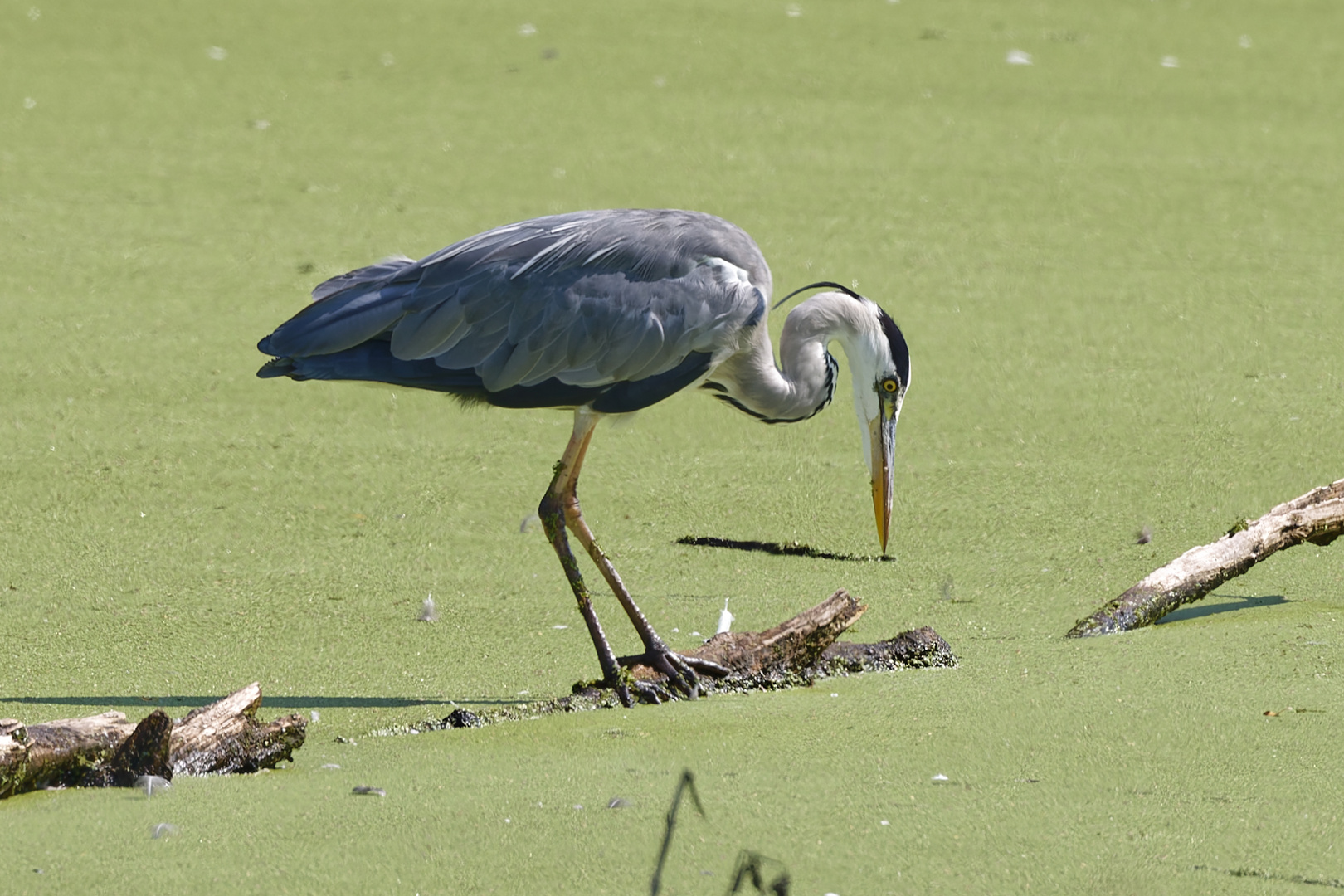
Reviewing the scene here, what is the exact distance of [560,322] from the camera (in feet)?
16.0

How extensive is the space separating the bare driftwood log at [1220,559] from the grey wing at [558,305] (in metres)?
1.36

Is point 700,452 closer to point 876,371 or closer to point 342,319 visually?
point 876,371

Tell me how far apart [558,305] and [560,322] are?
51 millimetres

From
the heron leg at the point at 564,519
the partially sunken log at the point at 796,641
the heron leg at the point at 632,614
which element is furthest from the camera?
the heron leg at the point at 564,519

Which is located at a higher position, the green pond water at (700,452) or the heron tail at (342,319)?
the heron tail at (342,319)

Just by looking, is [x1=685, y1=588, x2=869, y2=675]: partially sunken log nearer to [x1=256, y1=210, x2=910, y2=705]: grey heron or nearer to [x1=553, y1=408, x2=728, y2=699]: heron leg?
[x1=553, y1=408, x2=728, y2=699]: heron leg

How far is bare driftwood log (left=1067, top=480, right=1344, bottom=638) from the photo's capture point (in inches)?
186

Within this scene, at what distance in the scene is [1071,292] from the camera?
7.92 metres

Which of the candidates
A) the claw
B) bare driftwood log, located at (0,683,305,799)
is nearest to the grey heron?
the claw

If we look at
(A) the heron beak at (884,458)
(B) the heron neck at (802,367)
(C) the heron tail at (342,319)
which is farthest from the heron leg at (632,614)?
(A) the heron beak at (884,458)

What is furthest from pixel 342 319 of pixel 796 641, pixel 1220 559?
pixel 1220 559

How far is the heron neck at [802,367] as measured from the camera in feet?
17.2

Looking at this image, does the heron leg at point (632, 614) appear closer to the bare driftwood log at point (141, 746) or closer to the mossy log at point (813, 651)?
the mossy log at point (813, 651)

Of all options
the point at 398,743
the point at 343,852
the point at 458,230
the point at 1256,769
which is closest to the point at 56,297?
the point at 458,230
